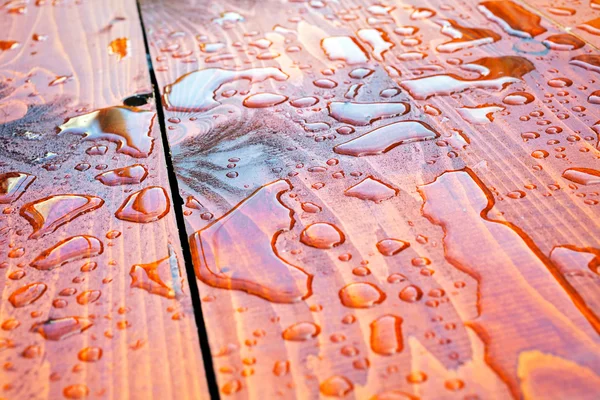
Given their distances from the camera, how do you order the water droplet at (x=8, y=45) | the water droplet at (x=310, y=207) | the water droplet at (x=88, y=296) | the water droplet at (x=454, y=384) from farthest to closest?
the water droplet at (x=8, y=45), the water droplet at (x=310, y=207), the water droplet at (x=88, y=296), the water droplet at (x=454, y=384)

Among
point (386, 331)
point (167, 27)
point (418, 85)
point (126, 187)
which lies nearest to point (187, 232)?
point (126, 187)

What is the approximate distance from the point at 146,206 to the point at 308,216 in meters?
0.22

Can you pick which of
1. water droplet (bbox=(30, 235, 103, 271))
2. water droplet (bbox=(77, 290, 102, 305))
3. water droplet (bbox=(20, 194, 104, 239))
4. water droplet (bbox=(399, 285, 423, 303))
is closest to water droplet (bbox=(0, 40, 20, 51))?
water droplet (bbox=(20, 194, 104, 239))

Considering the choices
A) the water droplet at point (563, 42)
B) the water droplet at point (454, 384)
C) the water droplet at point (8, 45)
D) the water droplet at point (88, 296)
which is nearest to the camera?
the water droplet at point (454, 384)

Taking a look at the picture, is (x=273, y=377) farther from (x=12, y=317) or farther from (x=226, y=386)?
(x=12, y=317)

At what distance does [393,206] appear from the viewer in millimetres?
705

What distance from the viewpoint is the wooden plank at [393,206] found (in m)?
0.52

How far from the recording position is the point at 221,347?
1.77 ft

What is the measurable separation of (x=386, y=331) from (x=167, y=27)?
3.27 feet

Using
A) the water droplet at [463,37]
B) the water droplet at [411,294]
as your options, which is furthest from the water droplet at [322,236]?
the water droplet at [463,37]

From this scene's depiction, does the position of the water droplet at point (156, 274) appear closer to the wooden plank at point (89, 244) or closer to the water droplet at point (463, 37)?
the wooden plank at point (89, 244)

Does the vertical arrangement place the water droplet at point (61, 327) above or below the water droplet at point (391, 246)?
below

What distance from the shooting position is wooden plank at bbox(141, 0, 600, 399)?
52cm

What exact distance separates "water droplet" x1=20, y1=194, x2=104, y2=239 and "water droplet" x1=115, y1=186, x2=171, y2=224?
41 mm
